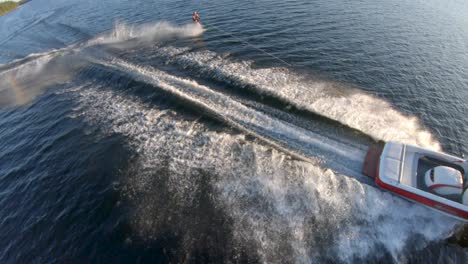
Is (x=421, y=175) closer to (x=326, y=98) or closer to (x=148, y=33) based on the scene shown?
(x=326, y=98)

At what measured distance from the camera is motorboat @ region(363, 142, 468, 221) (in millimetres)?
12422

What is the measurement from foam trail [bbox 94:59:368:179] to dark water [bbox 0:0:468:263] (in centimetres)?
9

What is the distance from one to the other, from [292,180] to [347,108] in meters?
7.37

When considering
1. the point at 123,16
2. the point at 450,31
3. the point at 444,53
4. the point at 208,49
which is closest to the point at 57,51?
the point at 123,16

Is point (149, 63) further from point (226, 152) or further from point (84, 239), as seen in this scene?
point (84, 239)

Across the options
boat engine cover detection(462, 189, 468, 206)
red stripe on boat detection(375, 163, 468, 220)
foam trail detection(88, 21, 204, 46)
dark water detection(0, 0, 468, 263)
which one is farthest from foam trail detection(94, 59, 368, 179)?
foam trail detection(88, 21, 204, 46)

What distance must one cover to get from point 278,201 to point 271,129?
4.94 metres

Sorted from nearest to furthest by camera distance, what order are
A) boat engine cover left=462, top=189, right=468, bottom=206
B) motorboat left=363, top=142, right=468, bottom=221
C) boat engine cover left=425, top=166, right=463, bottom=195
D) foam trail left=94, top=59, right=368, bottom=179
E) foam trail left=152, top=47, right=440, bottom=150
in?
boat engine cover left=462, top=189, right=468, bottom=206
motorboat left=363, top=142, right=468, bottom=221
boat engine cover left=425, top=166, right=463, bottom=195
foam trail left=94, top=59, right=368, bottom=179
foam trail left=152, top=47, right=440, bottom=150

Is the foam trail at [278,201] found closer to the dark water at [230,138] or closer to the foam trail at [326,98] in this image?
the dark water at [230,138]

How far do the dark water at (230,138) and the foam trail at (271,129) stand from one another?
0.29 feet

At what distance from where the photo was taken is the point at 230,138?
1659 centimetres

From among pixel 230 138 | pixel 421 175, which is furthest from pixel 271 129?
pixel 421 175

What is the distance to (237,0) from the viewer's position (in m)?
38.4

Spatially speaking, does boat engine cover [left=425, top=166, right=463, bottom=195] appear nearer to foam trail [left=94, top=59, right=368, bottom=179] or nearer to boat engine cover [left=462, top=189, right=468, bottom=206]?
boat engine cover [left=462, top=189, right=468, bottom=206]
